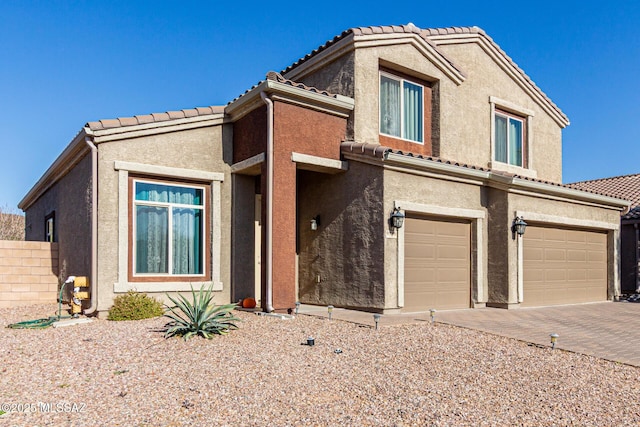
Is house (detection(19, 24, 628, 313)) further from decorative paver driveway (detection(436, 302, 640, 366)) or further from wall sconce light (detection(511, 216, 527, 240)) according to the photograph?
decorative paver driveway (detection(436, 302, 640, 366))

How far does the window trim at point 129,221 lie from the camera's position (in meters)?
10.3

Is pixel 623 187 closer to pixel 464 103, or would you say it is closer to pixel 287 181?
pixel 464 103

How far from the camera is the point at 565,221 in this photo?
14.1 metres

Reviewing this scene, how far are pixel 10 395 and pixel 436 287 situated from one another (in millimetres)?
8793

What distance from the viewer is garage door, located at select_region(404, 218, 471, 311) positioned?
36.9 feet

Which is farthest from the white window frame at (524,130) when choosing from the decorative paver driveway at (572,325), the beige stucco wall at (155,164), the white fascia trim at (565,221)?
the beige stucco wall at (155,164)

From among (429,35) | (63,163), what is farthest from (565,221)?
(63,163)

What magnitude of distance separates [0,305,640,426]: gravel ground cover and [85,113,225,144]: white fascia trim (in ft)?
13.2

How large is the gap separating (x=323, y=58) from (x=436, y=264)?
5877 mm

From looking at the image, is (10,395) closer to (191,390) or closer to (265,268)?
(191,390)

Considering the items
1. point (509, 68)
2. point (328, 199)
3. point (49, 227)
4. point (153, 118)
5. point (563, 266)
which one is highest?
point (509, 68)

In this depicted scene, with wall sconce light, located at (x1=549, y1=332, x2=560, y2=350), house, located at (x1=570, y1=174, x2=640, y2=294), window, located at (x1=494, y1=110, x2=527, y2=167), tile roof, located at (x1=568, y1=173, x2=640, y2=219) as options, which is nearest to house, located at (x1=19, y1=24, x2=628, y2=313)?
window, located at (x1=494, y1=110, x2=527, y2=167)

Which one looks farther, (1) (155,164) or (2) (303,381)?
(1) (155,164)

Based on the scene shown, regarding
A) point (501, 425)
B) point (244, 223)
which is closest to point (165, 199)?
point (244, 223)
